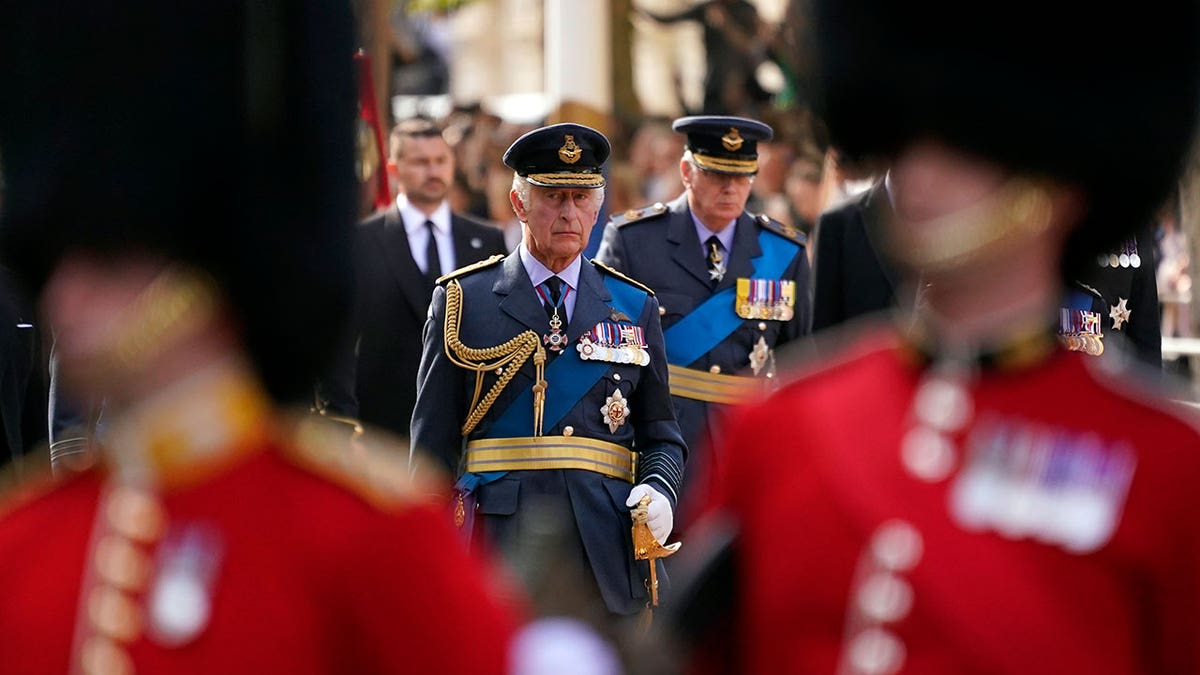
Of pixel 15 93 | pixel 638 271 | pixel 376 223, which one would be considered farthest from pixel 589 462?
pixel 15 93

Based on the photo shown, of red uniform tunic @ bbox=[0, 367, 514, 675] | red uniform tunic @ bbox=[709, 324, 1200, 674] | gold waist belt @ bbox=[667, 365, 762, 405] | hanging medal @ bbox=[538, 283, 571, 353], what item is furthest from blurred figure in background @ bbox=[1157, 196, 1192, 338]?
red uniform tunic @ bbox=[0, 367, 514, 675]

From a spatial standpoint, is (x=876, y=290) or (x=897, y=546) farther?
(x=876, y=290)

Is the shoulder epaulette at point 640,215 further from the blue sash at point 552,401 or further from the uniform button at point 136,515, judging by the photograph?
the uniform button at point 136,515

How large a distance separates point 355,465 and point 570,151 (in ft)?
11.8

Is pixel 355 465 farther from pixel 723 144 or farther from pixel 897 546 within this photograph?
pixel 723 144

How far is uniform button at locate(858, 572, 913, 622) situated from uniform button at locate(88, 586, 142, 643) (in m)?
0.79

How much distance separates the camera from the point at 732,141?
6941mm

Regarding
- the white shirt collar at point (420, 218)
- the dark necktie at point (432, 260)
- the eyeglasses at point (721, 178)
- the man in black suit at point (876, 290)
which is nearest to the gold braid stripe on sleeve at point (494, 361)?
the man in black suit at point (876, 290)

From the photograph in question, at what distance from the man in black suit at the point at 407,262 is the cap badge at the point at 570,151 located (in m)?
1.76

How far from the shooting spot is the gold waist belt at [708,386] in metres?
6.57

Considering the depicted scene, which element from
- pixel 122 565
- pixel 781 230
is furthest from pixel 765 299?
pixel 122 565

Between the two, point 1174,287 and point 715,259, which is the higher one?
point 715,259

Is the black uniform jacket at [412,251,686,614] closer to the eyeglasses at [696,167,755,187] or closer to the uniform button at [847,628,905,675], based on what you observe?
the eyeglasses at [696,167,755,187]

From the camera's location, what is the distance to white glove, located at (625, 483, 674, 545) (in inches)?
206
